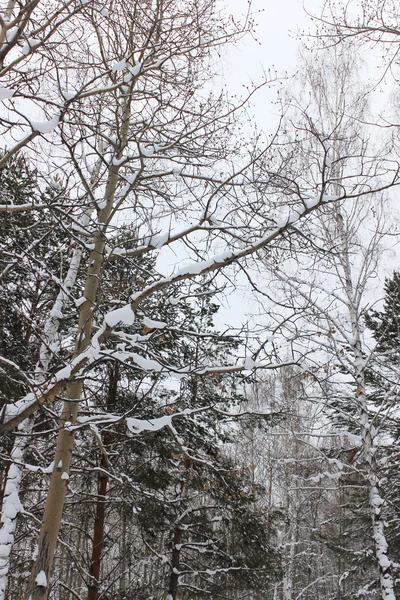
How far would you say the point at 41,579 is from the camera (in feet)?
10.9

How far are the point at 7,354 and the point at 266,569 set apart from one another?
5.97 metres

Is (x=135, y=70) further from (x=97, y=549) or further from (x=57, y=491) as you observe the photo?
(x=97, y=549)

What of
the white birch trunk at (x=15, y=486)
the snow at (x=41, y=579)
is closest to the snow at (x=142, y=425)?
the snow at (x=41, y=579)

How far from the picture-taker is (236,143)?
4.83 meters

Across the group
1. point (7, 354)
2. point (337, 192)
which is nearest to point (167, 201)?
point (7, 354)

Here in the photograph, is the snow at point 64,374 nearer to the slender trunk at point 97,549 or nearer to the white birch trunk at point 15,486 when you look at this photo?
the white birch trunk at point 15,486

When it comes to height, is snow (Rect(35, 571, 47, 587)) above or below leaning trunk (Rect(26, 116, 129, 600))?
below

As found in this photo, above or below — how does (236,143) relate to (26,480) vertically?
above

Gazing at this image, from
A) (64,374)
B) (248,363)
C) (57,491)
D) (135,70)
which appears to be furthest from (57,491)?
(135,70)

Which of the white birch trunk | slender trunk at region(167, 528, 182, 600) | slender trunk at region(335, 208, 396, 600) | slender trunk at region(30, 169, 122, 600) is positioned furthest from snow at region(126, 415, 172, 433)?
slender trunk at region(167, 528, 182, 600)

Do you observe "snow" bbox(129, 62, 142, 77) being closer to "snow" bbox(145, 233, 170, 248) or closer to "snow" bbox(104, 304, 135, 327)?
"snow" bbox(145, 233, 170, 248)

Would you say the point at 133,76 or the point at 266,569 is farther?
the point at 266,569

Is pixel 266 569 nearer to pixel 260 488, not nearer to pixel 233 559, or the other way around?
pixel 233 559

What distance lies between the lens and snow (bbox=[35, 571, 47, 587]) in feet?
10.9
